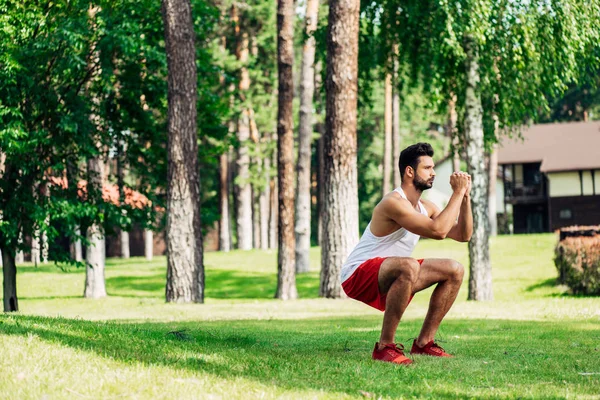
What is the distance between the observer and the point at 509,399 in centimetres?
555

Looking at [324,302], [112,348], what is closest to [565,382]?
[112,348]

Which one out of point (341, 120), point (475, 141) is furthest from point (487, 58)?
point (341, 120)

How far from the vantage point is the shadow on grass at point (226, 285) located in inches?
1070

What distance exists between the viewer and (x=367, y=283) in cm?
752

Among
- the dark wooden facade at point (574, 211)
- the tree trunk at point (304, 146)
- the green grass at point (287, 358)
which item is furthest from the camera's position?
the dark wooden facade at point (574, 211)

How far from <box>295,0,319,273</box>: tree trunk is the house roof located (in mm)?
24880

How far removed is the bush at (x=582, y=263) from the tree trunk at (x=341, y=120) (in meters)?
6.75

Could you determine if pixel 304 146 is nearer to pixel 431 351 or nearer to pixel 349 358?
pixel 431 351

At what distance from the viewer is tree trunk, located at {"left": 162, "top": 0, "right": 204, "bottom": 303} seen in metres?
17.0

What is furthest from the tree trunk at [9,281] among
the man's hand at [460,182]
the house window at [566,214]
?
the house window at [566,214]

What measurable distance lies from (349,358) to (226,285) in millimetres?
22843

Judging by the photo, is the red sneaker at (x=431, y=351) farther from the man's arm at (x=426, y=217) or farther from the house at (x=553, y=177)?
the house at (x=553, y=177)

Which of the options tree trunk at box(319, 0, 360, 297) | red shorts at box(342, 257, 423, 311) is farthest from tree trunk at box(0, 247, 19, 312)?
red shorts at box(342, 257, 423, 311)

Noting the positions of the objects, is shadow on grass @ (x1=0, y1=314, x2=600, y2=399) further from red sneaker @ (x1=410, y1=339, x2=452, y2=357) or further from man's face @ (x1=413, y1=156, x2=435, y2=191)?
man's face @ (x1=413, y1=156, x2=435, y2=191)
